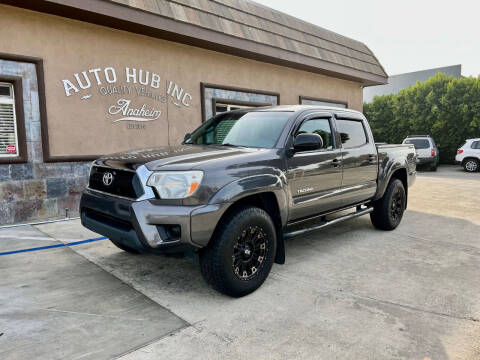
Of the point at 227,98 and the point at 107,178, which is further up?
the point at 227,98

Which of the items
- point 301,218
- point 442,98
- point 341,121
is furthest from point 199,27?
point 442,98

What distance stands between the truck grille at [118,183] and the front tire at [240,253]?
32.1 inches

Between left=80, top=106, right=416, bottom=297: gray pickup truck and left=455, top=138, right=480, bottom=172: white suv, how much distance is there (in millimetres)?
14540

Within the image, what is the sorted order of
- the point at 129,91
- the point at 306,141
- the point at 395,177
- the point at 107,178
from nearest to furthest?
the point at 107,178 < the point at 306,141 < the point at 395,177 < the point at 129,91

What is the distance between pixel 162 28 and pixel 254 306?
6.17 m

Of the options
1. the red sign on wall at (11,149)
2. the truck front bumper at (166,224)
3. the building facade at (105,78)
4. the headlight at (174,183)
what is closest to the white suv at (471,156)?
the building facade at (105,78)

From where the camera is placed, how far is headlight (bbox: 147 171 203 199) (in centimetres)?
307

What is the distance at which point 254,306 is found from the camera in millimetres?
3223

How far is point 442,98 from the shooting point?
19344mm

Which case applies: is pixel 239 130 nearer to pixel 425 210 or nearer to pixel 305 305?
pixel 305 305

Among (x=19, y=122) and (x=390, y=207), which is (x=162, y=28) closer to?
(x=19, y=122)

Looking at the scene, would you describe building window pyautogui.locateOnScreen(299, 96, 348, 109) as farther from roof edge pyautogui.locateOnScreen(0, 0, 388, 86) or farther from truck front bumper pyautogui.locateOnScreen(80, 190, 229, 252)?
truck front bumper pyautogui.locateOnScreen(80, 190, 229, 252)

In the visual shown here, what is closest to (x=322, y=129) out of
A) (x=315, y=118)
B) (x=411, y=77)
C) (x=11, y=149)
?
(x=315, y=118)

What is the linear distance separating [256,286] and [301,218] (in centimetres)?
106
